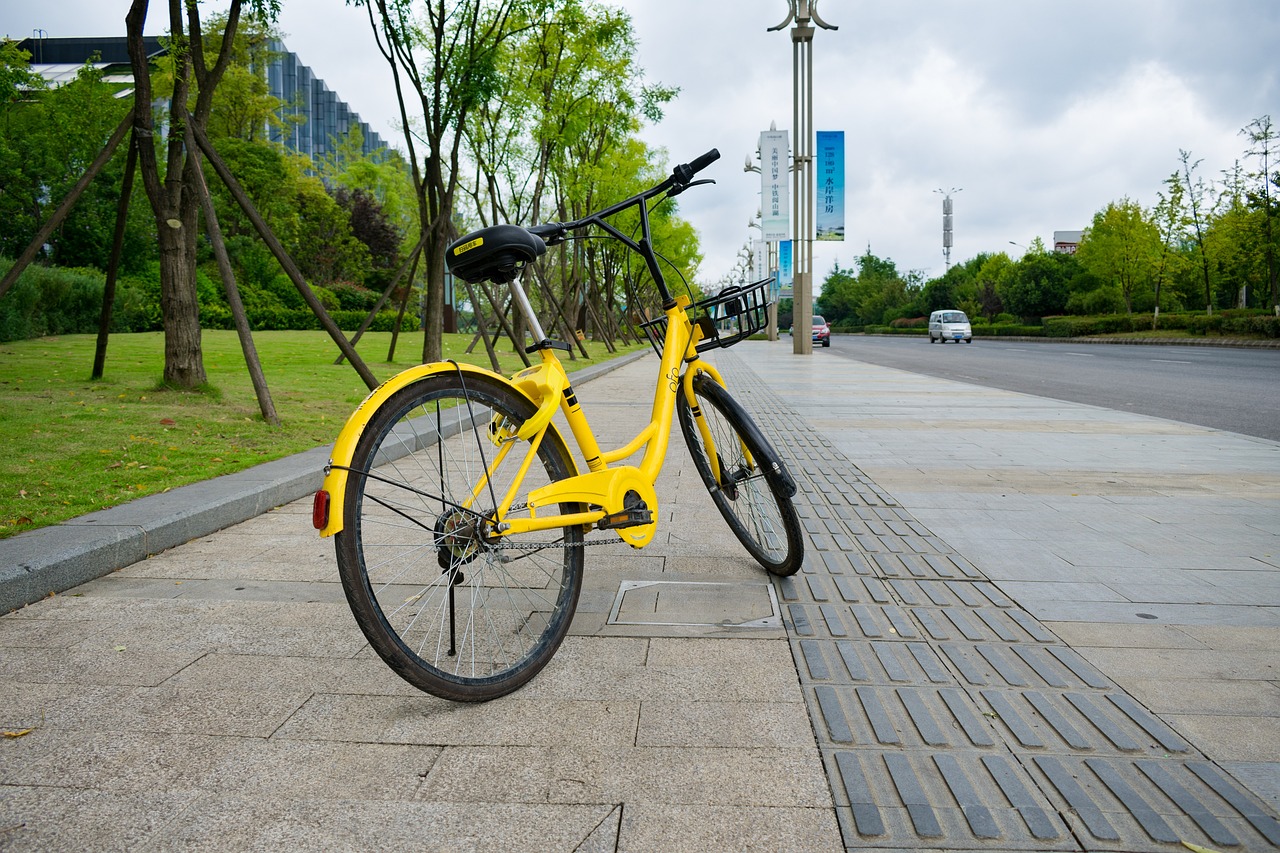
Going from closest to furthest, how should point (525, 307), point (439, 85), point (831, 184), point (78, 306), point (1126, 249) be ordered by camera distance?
1. point (525, 307)
2. point (439, 85)
3. point (78, 306)
4. point (831, 184)
5. point (1126, 249)

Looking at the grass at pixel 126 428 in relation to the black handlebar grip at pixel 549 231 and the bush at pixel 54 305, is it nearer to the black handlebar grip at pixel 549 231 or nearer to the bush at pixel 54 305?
the black handlebar grip at pixel 549 231

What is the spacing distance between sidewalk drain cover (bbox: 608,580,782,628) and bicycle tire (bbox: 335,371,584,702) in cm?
32

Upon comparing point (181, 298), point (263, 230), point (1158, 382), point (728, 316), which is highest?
point (263, 230)

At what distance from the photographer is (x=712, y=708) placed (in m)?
2.74

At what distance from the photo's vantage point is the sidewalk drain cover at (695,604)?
3.54m

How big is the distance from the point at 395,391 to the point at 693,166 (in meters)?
1.62

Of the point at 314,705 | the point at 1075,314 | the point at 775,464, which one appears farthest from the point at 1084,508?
the point at 1075,314

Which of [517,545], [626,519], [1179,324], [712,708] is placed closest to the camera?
[712,708]

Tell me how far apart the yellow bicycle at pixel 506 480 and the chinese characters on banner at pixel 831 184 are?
2440cm

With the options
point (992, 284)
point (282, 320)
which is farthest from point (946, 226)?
point (282, 320)

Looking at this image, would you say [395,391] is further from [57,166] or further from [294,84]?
[294,84]

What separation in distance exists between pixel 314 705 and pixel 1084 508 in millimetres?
4348

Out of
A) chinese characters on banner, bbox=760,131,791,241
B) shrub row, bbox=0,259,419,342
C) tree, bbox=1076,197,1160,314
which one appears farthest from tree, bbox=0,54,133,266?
tree, bbox=1076,197,1160,314

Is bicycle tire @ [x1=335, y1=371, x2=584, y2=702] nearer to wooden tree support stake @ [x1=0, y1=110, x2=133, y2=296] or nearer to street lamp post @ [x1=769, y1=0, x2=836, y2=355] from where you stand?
wooden tree support stake @ [x1=0, y1=110, x2=133, y2=296]
